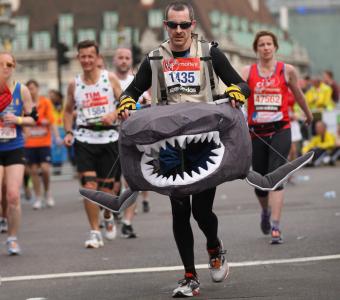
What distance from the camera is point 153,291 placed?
848 centimetres

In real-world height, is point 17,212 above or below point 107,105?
below

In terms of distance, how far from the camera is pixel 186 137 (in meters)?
7.61

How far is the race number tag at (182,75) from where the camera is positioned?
8.32 metres

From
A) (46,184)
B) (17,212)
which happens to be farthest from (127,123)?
(46,184)

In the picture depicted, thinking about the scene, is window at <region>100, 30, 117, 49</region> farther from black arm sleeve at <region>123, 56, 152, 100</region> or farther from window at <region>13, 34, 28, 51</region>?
black arm sleeve at <region>123, 56, 152, 100</region>

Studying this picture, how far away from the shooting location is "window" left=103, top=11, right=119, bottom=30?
113 metres

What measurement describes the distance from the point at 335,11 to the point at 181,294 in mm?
148817

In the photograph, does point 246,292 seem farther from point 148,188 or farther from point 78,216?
point 78,216

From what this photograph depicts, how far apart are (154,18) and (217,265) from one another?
345 feet

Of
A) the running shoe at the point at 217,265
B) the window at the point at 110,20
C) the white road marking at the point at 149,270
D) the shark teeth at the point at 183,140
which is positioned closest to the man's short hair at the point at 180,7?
the shark teeth at the point at 183,140

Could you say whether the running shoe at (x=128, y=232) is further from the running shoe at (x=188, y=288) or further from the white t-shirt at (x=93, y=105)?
the running shoe at (x=188, y=288)

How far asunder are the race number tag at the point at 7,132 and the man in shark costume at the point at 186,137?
10.5 feet

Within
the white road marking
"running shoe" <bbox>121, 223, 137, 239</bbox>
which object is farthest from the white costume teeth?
"running shoe" <bbox>121, 223, 137, 239</bbox>

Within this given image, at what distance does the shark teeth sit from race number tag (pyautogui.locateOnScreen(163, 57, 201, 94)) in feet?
2.25
